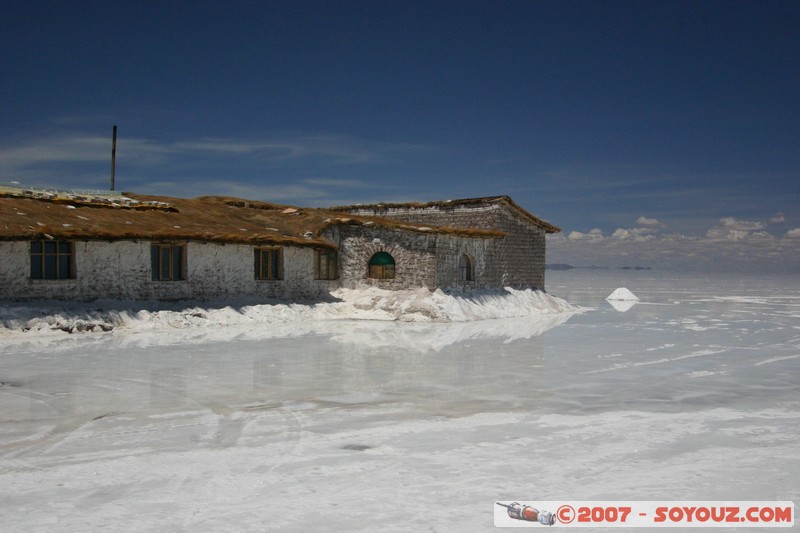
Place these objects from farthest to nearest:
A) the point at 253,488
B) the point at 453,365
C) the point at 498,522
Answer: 1. the point at 453,365
2. the point at 253,488
3. the point at 498,522

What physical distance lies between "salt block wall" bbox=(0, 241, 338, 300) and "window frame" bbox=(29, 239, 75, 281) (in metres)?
0.13

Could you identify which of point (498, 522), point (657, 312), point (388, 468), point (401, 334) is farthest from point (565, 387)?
point (657, 312)

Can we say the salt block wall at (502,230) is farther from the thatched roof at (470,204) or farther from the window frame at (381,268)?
the window frame at (381,268)

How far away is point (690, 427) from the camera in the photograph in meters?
8.36

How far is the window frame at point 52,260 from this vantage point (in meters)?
19.1

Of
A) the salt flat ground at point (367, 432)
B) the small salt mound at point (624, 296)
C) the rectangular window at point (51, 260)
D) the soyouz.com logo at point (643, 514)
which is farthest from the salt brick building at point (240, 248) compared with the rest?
the soyouz.com logo at point (643, 514)

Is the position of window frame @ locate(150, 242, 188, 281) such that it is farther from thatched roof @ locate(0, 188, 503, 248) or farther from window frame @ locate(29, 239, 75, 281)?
window frame @ locate(29, 239, 75, 281)

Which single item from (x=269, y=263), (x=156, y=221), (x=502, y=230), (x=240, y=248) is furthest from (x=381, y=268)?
(x=156, y=221)

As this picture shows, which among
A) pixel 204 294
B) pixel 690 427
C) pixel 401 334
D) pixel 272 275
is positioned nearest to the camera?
pixel 690 427

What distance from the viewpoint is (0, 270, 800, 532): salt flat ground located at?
18.3 ft

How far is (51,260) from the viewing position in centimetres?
1942

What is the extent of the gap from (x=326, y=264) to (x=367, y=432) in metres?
19.6

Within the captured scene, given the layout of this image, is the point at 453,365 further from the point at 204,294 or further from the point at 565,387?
the point at 204,294

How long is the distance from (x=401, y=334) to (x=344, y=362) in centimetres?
608
